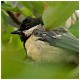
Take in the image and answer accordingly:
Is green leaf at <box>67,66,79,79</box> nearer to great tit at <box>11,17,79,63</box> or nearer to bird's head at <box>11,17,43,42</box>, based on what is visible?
great tit at <box>11,17,79,63</box>

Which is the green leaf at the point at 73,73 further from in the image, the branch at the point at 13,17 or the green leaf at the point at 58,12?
the branch at the point at 13,17

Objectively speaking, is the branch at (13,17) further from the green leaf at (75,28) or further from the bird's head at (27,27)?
the green leaf at (75,28)

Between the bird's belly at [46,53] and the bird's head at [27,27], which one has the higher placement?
the bird's head at [27,27]

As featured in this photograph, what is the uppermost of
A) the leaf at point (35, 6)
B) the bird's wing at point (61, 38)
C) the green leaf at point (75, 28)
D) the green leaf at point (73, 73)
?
the leaf at point (35, 6)

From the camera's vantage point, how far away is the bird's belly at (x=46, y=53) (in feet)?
2.92

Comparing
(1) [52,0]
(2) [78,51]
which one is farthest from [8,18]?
(2) [78,51]

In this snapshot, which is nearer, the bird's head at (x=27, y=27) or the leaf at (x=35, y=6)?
the leaf at (x=35, y=6)

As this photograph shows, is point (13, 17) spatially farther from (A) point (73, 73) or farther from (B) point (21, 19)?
(A) point (73, 73)

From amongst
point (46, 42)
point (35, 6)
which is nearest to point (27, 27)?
point (46, 42)

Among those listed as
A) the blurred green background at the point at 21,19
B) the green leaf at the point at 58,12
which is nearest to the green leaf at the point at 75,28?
the blurred green background at the point at 21,19

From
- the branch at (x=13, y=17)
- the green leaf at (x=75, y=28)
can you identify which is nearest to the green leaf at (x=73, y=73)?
the green leaf at (x=75, y=28)

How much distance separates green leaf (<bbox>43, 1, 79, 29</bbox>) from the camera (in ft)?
2.40

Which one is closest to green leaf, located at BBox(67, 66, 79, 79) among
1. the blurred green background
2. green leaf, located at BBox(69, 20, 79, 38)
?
the blurred green background

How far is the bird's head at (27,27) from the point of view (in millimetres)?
910
